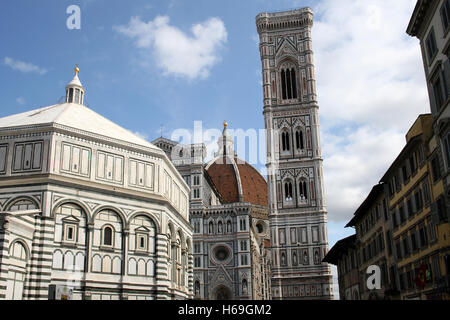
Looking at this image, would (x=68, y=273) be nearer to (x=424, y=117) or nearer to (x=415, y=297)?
(x=415, y=297)

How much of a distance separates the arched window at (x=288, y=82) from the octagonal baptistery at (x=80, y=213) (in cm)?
3951

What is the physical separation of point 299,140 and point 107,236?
42.1m

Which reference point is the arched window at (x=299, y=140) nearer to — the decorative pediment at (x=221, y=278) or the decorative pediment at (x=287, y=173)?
the decorative pediment at (x=287, y=173)

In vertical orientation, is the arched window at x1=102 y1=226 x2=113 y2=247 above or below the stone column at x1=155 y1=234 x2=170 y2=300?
above

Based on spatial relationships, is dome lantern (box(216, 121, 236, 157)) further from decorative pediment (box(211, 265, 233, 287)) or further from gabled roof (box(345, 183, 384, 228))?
gabled roof (box(345, 183, 384, 228))

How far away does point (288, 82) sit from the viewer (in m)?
70.4

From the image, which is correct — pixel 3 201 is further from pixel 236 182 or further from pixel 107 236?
pixel 236 182

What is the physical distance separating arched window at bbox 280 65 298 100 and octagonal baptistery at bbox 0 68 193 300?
39.5 meters

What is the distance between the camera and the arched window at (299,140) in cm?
6662

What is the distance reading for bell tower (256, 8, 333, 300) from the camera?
2424 inches

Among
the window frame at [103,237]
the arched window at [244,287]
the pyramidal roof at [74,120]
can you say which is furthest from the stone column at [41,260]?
the arched window at [244,287]

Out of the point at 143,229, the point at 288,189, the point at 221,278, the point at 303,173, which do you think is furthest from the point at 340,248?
the point at 221,278

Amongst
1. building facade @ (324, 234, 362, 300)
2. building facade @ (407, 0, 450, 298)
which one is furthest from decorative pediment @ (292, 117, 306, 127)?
building facade @ (407, 0, 450, 298)

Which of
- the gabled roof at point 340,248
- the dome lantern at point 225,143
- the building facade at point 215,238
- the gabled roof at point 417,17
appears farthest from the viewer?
the dome lantern at point 225,143
